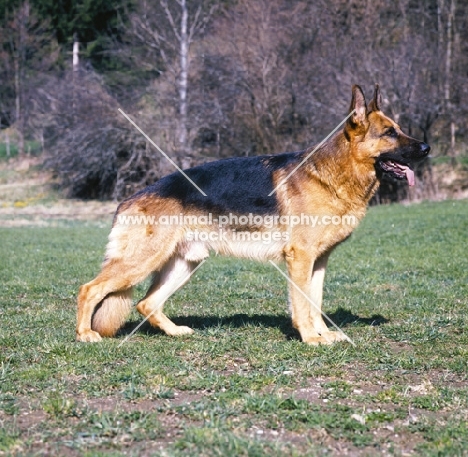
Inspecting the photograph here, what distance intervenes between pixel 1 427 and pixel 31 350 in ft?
6.17

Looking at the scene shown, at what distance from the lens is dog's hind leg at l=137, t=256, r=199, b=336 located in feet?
22.4

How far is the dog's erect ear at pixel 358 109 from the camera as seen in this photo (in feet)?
20.7

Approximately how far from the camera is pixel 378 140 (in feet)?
20.8

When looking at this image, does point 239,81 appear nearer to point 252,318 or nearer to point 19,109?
point 19,109

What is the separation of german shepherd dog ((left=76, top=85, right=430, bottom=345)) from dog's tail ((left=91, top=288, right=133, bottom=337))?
10 millimetres

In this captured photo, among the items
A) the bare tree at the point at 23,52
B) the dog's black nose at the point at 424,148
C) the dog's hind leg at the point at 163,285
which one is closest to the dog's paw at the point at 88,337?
the dog's hind leg at the point at 163,285

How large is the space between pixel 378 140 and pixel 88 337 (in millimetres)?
3474

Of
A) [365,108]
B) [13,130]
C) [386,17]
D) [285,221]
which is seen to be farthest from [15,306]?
[13,130]

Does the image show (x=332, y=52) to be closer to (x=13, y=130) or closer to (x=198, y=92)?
(x=198, y=92)

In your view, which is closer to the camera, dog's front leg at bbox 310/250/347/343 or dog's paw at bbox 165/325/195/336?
dog's front leg at bbox 310/250/347/343

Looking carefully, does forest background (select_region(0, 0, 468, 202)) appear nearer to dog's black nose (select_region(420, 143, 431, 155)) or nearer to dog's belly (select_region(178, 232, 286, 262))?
dog's black nose (select_region(420, 143, 431, 155))

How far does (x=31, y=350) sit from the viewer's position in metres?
5.75

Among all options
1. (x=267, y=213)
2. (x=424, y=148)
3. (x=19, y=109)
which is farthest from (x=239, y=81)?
(x=424, y=148)

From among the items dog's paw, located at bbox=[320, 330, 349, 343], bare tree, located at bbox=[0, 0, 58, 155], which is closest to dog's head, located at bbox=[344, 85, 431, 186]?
dog's paw, located at bbox=[320, 330, 349, 343]
